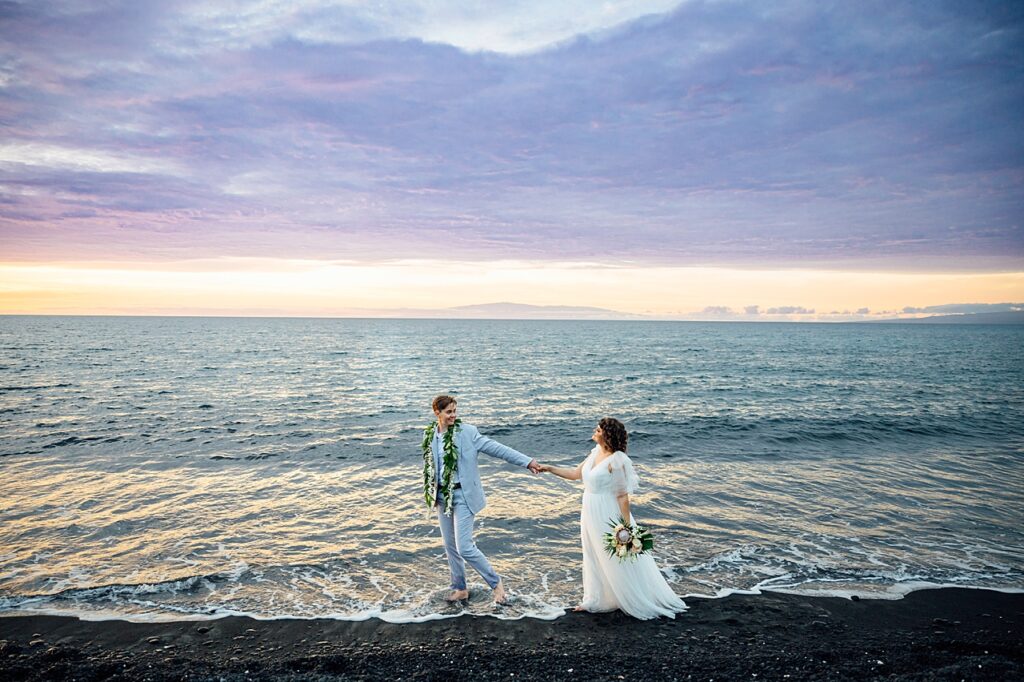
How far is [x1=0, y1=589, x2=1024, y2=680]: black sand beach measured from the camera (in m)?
5.70

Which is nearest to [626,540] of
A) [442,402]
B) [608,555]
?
[608,555]

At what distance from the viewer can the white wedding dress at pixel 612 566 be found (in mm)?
6695

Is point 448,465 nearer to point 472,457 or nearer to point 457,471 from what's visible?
point 457,471

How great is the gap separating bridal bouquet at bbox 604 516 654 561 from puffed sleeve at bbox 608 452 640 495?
378 mm

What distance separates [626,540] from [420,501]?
707 centimetres

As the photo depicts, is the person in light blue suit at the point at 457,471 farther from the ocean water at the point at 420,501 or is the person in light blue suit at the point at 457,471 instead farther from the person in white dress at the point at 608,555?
the ocean water at the point at 420,501

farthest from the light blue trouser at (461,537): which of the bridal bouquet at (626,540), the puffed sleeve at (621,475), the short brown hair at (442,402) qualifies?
the puffed sleeve at (621,475)

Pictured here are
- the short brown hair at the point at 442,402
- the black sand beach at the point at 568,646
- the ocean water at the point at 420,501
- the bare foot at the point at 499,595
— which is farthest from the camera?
the ocean water at the point at 420,501

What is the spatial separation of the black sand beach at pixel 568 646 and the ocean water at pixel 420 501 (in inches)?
21.6

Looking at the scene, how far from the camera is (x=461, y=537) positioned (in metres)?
7.17

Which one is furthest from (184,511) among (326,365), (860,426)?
(326,365)

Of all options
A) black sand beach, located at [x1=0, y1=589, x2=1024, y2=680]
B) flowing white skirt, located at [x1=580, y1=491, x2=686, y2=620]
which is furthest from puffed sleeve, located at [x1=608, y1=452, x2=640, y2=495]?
black sand beach, located at [x1=0, y1=589, x2=1024, y2=680]

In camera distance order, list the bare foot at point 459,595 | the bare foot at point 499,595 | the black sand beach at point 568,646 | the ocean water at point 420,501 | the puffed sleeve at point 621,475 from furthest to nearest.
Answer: the ocean water at point 420,501, the bare foot at point 459,595, the bare foot at point 499,595, the puffed sleeve at point 621,475, the black sand beach at point 568,646

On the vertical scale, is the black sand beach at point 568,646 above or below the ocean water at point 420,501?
above
